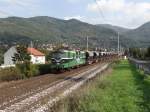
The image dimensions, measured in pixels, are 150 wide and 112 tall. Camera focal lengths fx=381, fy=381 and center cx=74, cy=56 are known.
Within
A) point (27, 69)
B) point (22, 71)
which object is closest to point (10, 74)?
point (22, 71)

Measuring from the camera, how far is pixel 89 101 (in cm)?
1747

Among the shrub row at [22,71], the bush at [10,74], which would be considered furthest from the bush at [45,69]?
the bush at [10,74]

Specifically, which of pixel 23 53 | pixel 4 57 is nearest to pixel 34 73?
pixel 23 53

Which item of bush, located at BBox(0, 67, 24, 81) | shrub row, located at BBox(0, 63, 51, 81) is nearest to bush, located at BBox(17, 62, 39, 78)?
shrub row, located at BBox(0, 63, 51, 81)

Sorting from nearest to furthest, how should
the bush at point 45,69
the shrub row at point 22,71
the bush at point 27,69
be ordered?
the shrub row at point 22,71 < the bush at point 27,69 < the bush at point 45,69

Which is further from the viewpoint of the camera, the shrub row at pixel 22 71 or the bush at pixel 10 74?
the shrub row at pixel 22 71

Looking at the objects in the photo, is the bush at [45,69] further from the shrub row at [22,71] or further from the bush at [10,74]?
the bush at [10,74]

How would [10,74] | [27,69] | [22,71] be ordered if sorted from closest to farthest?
1. [10,74]
2. [22,71]
3. [27,69]

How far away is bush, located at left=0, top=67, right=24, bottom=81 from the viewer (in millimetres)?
38553

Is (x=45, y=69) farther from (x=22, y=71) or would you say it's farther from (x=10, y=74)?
(x=10, y=74)

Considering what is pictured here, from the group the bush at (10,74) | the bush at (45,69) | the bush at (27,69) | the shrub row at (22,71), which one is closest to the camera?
the bush at (10,74)

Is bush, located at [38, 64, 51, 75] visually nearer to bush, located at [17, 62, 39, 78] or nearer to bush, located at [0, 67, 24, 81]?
bush, located at [17, 62, 39, 78]

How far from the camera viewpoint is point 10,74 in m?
39.8

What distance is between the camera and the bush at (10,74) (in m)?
38.6
